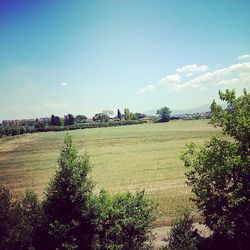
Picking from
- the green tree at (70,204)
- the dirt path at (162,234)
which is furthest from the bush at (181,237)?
the green tree at (70,204)

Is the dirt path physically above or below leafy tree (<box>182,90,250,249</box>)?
below

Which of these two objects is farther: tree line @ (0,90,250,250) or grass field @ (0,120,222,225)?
grass field @ (0,120,222,225)

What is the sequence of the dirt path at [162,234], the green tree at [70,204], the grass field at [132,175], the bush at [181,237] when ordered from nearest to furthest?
the bush at [181,237] → the green tree at [70,204] → the dirt path at [162,234] → the grass field at [132,175]

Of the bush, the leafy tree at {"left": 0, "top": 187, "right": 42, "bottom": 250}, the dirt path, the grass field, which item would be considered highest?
the leafy tree at {"left": 0, "top": 187, "right": 42, "bottom": 250}

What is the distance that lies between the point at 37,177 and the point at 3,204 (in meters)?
35.1

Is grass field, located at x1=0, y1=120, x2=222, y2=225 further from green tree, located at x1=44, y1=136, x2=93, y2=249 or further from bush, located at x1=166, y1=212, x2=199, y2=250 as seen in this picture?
green tree, located at x1=44, y1=136, x2=93, y2=249

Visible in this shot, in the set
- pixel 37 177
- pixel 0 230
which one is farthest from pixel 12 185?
pixel 0 230

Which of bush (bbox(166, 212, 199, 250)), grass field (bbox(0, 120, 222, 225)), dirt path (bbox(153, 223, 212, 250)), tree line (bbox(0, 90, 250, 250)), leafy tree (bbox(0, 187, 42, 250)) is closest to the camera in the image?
bush (bbox(166, 212, 199, 250))

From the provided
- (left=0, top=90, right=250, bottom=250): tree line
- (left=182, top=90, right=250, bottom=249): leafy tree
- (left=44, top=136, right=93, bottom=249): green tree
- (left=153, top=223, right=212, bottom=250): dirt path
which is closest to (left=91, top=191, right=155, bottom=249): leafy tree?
(left=0, top=90, right=250, bottom=250): tree line

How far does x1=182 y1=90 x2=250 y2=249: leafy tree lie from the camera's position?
68.4 ft

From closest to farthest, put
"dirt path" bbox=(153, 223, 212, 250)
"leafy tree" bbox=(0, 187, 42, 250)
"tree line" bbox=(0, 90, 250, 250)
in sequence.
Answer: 1. "leafy tree" bbox=(0, 187, 42, 250)
2. "tree line" bbox=(0, 90, 250, 250)
3. "dirt path" bbox=(153, 223, 212, 250)

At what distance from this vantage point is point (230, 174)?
2153 cm

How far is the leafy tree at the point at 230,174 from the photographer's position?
821 inches

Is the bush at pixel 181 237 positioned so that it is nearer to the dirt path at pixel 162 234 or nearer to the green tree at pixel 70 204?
the dirt path at pixel 162 234
